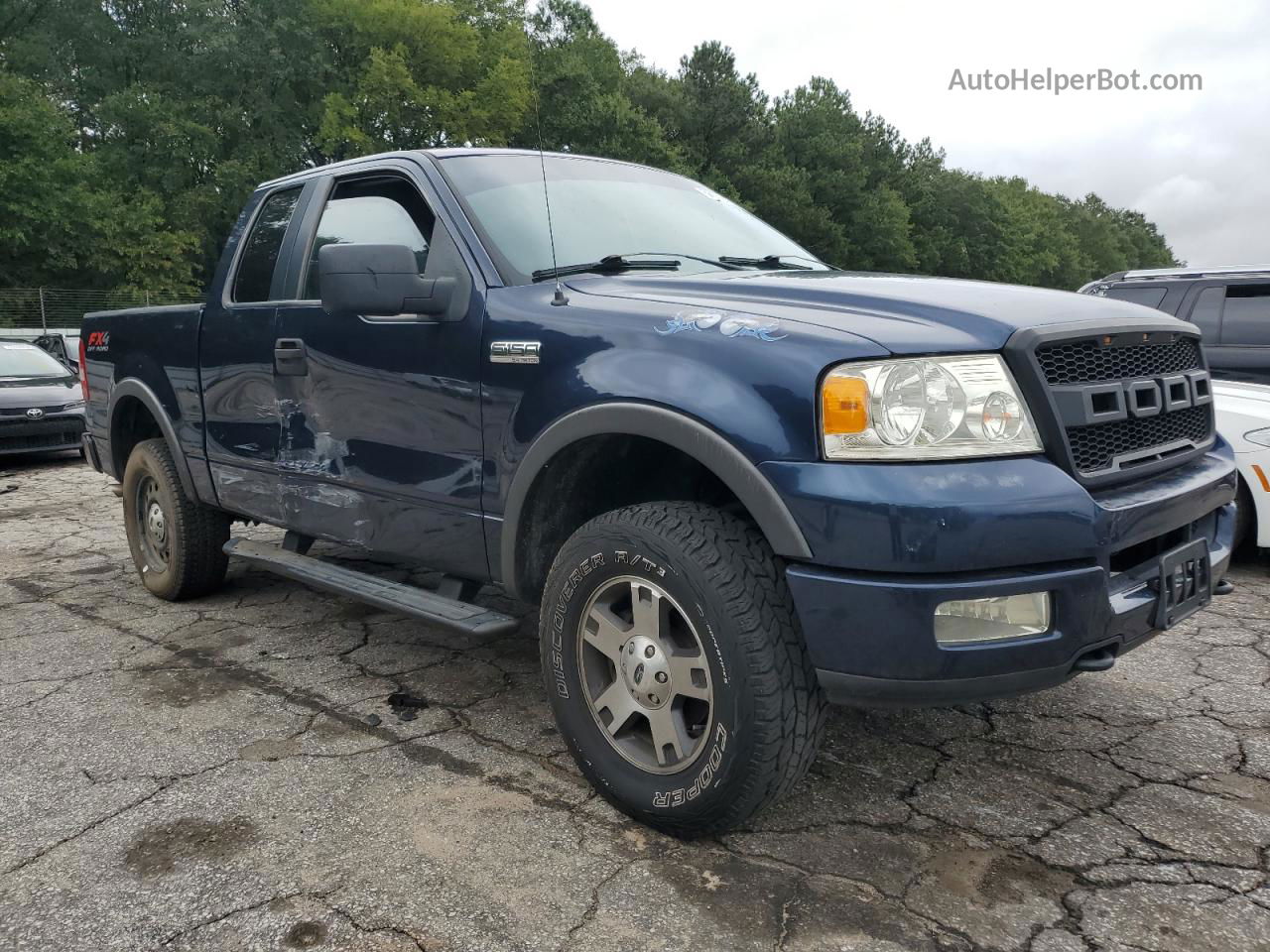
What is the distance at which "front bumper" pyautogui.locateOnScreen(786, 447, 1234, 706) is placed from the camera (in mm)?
2191

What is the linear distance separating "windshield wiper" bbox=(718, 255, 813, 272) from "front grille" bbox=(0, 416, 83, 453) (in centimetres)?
938

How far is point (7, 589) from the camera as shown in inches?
213

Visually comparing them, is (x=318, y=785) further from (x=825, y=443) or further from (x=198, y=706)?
(x=825, y=443)

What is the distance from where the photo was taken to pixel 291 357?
12.4ft

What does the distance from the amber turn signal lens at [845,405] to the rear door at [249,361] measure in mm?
2397

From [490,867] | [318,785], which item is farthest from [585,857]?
[318,785]

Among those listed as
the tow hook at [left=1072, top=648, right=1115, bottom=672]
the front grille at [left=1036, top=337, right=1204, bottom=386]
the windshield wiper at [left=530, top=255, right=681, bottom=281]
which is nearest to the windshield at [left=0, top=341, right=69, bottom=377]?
the windshield wiper at [left=530, top=255, right=681, bottom=281]

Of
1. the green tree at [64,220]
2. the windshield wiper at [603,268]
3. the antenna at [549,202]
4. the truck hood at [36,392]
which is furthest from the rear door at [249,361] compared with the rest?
the green tree at [64,220]

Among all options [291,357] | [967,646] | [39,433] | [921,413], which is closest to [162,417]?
[291,357]

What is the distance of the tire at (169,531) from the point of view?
4770 mm

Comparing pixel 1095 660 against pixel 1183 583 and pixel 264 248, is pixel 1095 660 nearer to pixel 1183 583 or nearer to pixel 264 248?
pixel 1183 583

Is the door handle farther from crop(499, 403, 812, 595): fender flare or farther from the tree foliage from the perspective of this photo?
the tree foliage

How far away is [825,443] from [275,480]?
8.21 ft

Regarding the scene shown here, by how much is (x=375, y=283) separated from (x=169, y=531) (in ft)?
8.08
